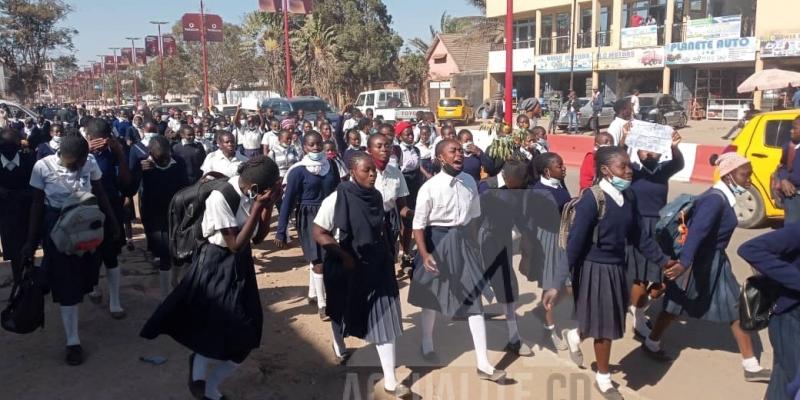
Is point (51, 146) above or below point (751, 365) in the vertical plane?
above

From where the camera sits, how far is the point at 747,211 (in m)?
8.98

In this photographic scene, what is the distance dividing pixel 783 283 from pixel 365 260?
2.38 metres

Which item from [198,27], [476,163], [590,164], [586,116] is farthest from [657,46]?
[590,164]

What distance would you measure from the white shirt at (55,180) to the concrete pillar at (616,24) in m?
30.2

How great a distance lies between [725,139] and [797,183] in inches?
656

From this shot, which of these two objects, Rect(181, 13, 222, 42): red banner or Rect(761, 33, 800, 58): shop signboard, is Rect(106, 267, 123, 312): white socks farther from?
Rect(181, 13, 222, 42): red banner

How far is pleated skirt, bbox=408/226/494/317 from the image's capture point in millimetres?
4605

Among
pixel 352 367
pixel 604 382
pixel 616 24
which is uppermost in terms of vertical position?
pixel 616 24

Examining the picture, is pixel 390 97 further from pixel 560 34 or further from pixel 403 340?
pixel 403 340

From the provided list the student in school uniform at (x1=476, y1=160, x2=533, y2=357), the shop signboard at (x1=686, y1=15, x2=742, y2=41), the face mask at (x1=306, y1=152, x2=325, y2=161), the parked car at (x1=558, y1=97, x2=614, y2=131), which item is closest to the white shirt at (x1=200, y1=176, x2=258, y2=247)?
the student in school uniform at (x1=476, y1=160, x2=533, y2=357)

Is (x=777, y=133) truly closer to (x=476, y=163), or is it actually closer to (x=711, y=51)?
(x=476, y=163)

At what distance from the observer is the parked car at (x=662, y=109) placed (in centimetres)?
2401

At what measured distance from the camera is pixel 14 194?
618 cm

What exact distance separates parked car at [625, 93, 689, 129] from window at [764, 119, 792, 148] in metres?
15.7
